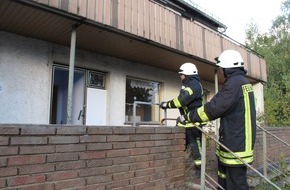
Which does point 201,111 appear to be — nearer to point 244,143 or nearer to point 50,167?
point 244,143

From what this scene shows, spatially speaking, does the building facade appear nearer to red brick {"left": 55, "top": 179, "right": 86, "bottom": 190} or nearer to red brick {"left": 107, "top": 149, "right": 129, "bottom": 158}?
red brick {"left": 107, "top": 149, "right": 129, "bottom": 158}

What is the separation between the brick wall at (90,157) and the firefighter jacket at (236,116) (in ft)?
2.58

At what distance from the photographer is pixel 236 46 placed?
486 inches

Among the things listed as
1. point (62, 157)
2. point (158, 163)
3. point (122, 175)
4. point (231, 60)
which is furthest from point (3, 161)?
point (231, 60)

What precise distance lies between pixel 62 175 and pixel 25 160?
0.40 metres

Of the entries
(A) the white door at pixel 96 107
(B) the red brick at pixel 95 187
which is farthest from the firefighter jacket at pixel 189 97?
(A) the white door at pixel 96 107

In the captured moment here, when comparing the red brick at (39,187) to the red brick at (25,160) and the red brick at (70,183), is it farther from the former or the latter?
the red brick at (25,160)

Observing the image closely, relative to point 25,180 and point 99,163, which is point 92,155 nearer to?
point 99,163

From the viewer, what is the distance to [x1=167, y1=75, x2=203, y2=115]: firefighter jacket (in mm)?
4477

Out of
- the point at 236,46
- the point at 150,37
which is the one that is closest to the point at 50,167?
the point at 150,37

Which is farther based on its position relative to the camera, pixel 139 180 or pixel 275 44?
pixel 275 44

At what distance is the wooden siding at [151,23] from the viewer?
6.41 metres

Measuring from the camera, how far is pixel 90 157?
3.03m

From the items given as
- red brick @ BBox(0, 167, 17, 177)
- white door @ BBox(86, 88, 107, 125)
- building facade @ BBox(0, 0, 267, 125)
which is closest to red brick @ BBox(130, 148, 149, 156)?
red brick @ BBox(0, 167, 17, 177)
